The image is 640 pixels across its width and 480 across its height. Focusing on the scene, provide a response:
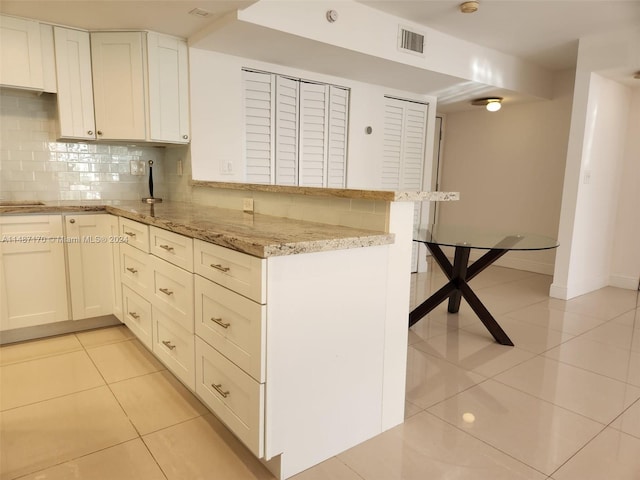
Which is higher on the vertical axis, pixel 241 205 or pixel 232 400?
pixel 241 205

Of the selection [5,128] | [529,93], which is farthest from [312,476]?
[529,93]

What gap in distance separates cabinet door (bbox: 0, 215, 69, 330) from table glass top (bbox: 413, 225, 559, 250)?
234cm

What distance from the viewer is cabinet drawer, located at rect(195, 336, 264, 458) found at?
1444 millimetres

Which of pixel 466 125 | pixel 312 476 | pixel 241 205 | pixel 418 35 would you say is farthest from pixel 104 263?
pixel 466 125

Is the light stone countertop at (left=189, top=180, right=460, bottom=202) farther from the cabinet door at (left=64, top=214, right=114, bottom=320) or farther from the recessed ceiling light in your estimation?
the cabinet door at (left=64, top=214, right=114, bottom=320)

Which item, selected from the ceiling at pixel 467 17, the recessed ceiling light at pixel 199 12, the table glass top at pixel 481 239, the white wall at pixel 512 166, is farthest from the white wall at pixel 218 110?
the white wall at pixel 512 166

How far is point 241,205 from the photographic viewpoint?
8.38 feet

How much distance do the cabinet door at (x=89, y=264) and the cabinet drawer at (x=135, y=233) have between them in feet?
1.00

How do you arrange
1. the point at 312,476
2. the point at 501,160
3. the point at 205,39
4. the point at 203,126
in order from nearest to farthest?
the point at 312,476, the point at 205,39, the point at 203,126, the point at 501,160

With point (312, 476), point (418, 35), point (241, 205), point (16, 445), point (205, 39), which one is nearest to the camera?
point (312, 476)

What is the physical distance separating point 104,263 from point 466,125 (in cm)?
483

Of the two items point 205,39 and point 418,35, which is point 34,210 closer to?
point 205,39

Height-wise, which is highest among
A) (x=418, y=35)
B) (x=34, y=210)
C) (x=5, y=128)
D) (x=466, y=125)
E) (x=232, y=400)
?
(x=418, y=35)

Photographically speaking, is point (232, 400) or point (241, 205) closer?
point (232, 400)
